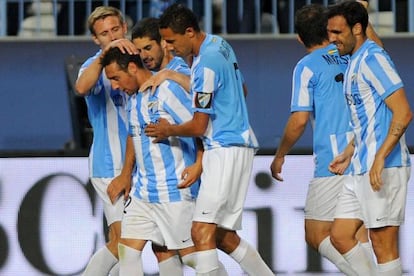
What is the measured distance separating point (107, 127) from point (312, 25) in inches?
50.5

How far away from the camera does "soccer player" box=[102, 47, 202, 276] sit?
768cm

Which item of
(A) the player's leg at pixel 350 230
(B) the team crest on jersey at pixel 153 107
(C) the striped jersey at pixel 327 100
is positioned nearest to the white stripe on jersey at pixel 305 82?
(C) the striped jersey at pixel 327 100

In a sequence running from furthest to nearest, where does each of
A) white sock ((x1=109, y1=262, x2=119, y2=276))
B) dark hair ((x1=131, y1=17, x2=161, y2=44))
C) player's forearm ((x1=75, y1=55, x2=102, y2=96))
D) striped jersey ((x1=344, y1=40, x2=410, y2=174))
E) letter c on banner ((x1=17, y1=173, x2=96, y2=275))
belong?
letter c on banner ((x1=17, y1=173, x2=96, y2=275)), white sock ((x1=109, y1=262, x2=119, y2=276)), player's forearm ((x1=75, y1=55, x2=102, y2=96)), dark hair ((x1=131, y1=17, x2=161, y2=44)), striped jersey ((x1=344, y1=40, x2=410, y2=174))

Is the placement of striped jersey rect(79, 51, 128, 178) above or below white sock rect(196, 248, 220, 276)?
above

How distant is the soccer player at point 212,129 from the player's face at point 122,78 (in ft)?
0.96

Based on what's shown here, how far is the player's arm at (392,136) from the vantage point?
7090 millimetres

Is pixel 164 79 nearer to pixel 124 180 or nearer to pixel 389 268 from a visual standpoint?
pixel 124 180

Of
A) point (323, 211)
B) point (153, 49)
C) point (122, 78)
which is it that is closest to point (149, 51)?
point (153, 49)

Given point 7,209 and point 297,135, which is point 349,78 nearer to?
point 297,135

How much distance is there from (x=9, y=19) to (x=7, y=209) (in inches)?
124

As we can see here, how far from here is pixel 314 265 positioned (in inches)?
367

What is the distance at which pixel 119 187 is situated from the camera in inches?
320

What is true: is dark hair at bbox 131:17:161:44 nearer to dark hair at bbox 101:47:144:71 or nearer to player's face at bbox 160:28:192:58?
dark hair at bbox 101:47:144:71

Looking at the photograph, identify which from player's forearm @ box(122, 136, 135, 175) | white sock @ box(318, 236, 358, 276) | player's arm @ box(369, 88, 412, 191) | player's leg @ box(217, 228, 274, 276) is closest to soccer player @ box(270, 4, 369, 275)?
white sock @ box(318, 236, 358, 276)
